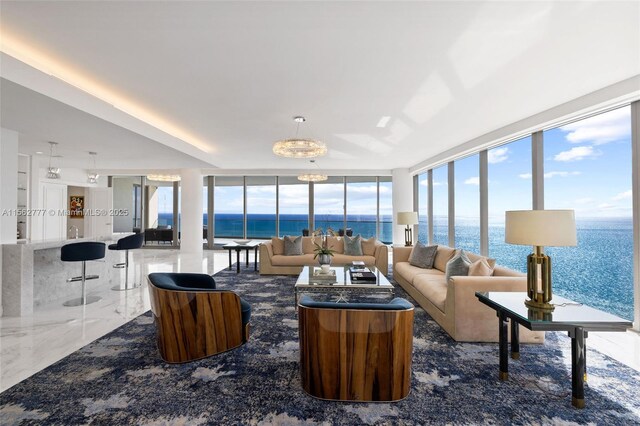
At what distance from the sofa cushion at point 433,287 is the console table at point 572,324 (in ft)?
3.27

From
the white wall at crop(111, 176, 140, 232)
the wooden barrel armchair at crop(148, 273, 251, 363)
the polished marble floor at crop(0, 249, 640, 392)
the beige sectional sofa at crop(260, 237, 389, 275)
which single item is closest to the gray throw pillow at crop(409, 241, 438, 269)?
the beige sectional sofa at crop(260, 237, 389, 275)

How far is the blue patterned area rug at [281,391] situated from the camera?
1941 millimetres

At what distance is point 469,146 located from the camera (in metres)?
5.98

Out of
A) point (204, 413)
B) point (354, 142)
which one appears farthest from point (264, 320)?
point (354, 142)

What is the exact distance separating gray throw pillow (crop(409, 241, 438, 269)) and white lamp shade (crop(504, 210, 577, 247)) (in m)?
2.75

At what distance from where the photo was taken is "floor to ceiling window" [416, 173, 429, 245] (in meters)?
8.98

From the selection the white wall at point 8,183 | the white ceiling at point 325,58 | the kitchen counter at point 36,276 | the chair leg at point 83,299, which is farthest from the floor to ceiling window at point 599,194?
the white wall at point 8,183

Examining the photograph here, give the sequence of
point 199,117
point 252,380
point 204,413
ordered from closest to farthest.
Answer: point 204,413
point 252,380
point 199,117

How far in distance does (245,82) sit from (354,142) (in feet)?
10.7

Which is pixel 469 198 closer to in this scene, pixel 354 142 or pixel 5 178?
pixel 354 142

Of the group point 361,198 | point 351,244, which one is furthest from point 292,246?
point 361,198

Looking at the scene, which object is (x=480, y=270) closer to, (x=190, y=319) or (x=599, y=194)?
(x=599, y=194)

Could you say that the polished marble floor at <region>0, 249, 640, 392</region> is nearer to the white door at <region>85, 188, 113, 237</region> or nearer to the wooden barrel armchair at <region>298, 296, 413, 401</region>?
the wooden barrel armchair at <region>298, 296, 413, 401</region>

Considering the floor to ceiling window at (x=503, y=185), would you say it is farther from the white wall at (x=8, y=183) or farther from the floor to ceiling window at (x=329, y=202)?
the white wall at (x=8, y=183)
